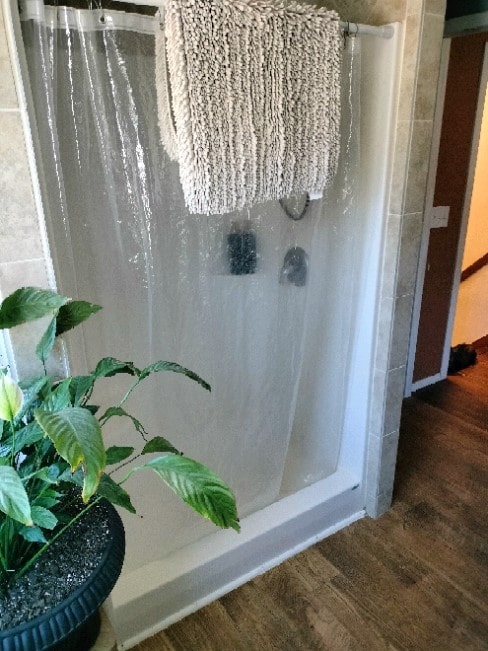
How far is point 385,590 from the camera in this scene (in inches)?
60.4

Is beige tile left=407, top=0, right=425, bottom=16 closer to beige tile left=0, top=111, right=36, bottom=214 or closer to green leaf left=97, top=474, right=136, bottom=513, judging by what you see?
beige tile left=0, top=111, right=36, bottom=214

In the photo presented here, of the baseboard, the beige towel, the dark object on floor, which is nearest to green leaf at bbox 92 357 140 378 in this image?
the beige towel

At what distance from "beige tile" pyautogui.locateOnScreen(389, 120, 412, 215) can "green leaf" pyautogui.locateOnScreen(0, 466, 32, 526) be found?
1.25 metres

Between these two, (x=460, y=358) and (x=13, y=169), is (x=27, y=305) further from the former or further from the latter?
(x=460, y=358)

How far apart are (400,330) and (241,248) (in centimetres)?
61

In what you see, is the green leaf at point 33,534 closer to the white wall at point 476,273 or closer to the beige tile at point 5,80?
the beige tile at point 5,80

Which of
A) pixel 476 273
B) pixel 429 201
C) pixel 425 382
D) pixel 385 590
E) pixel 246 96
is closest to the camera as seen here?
pixel 246 96

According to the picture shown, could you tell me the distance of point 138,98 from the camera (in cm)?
114

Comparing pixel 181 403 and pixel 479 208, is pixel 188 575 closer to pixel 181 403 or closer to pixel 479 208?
pixel 181 403

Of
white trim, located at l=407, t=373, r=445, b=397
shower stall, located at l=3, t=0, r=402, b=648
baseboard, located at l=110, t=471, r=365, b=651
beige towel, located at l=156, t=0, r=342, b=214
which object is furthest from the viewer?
white trim, located at l=407, t=373, r=445, b=397

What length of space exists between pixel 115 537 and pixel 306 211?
1.05 metres

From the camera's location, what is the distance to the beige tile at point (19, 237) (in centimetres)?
90

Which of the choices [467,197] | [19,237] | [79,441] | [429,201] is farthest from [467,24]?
[79,441]

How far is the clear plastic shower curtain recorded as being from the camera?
106cm
